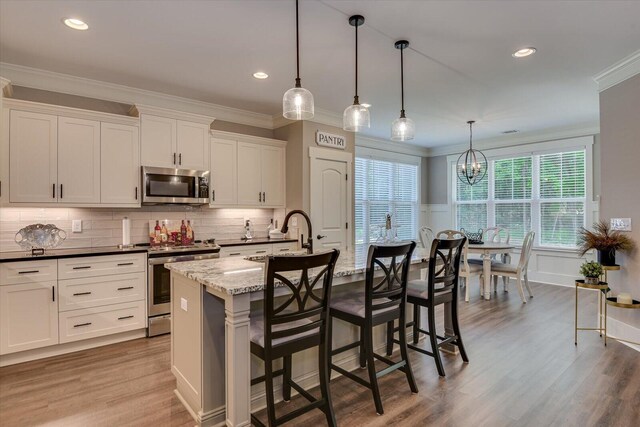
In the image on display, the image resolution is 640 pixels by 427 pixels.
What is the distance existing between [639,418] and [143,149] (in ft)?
16.0

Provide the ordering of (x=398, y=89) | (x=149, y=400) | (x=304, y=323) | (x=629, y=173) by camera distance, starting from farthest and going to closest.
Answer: (x=398, y=89) < (x=629, y=173) < (x=149, y=400) < (x=304, y=323)

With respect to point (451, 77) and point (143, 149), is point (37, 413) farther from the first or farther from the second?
point (451, 77)

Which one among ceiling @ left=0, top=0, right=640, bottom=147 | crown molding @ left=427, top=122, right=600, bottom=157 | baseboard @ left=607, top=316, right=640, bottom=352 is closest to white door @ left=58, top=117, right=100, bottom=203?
ceiling @ left=0, top=0, right=640, bottom=147

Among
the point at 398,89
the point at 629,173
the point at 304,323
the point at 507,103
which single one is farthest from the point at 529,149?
the point at 304,323

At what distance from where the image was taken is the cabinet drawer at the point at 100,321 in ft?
10.8

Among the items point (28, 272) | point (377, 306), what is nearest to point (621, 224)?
point (377, 306)

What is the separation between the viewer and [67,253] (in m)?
3.33

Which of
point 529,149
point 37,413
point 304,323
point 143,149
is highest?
point 529,149

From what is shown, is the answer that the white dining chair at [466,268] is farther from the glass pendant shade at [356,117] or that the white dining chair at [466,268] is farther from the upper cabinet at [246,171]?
the glass pendant shade at [356,117]

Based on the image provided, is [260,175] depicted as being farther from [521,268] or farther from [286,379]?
[521,268]

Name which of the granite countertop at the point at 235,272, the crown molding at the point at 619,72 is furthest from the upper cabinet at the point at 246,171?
the crown molding at the point at 619,72

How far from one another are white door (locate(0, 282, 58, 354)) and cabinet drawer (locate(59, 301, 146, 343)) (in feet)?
0.30

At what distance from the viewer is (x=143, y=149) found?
3.97 m

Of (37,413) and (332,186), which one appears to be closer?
(37,413)
